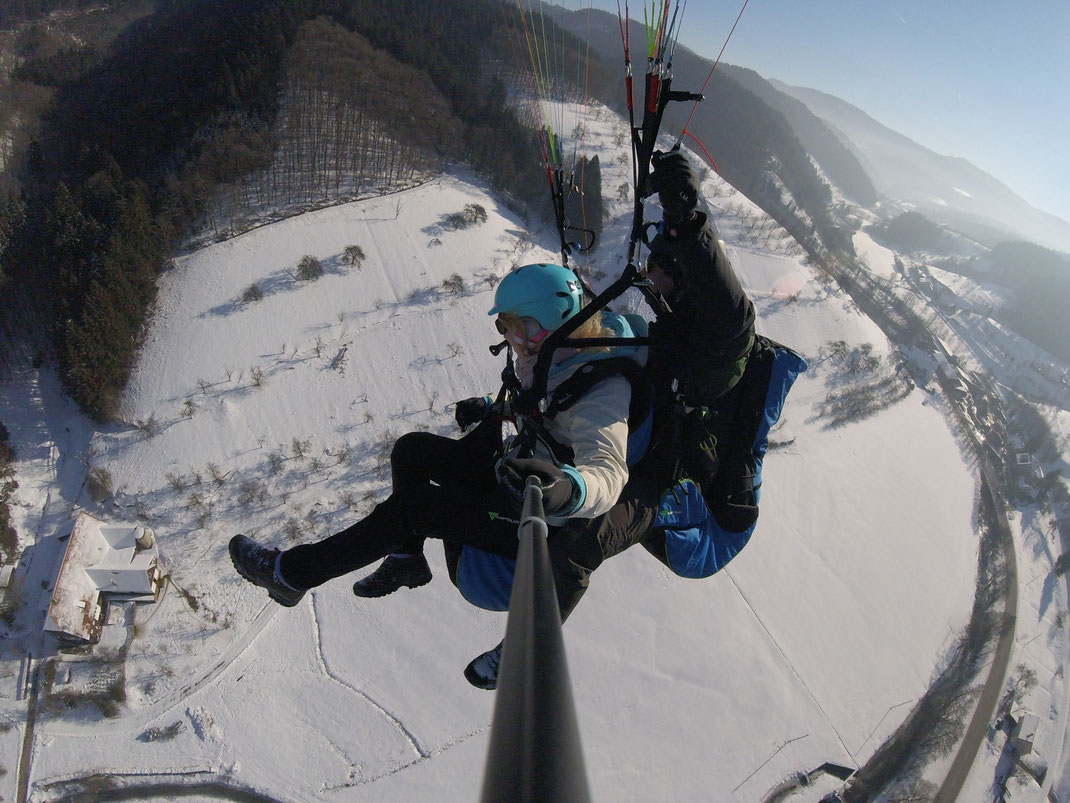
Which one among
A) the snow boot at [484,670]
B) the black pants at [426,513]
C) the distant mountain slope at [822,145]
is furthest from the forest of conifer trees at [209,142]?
the distant mountain slope at [822,145]

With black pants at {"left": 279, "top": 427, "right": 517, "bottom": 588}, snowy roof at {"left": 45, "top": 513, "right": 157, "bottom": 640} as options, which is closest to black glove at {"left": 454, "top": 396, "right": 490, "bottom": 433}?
black pants at {"left": 279, "top": 427, "right": 517, "bottom": 588}

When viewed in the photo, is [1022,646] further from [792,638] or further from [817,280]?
[817,280]

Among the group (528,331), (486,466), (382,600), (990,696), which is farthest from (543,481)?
(990,696)

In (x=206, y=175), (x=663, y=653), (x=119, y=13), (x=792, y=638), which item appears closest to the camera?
(x=663, y=653)

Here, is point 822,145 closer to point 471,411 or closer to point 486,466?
point 471,411

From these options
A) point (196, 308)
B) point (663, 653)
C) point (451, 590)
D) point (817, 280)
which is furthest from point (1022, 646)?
point (196, 308)

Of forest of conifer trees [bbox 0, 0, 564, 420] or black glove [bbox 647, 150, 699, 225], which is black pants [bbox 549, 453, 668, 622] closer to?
black glove [bbox 647, 150, 699, 225]
